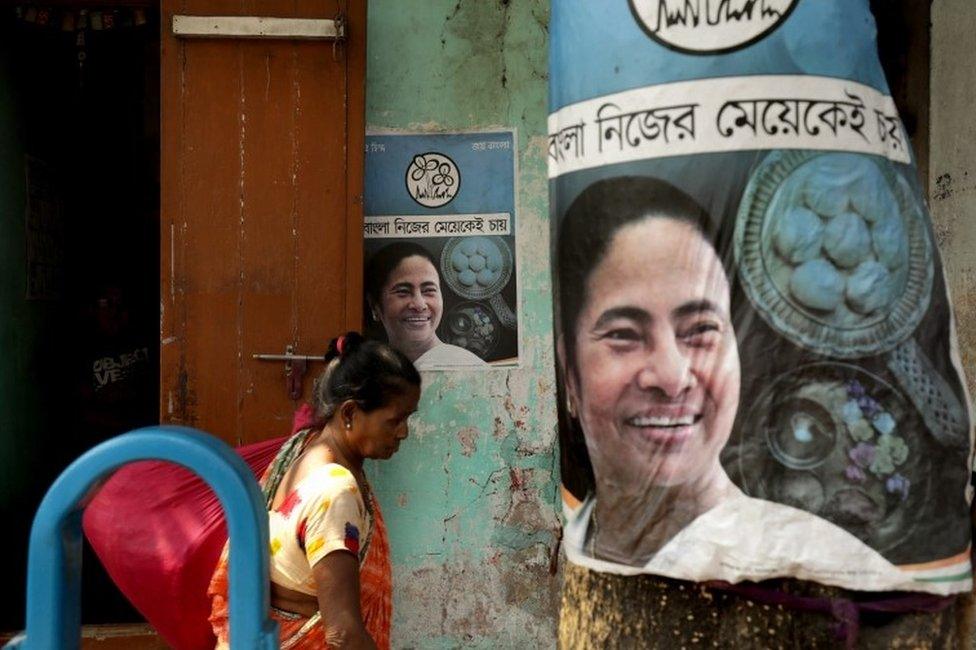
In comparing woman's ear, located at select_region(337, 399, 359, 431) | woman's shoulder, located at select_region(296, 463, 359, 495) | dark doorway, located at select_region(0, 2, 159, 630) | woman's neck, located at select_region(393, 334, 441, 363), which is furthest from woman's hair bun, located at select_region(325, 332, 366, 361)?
dark doorway, located at select_region(0, 2, 159, 630)

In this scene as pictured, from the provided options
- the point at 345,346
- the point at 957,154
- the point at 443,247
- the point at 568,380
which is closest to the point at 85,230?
the point at 443,247

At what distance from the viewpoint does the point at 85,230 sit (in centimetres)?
519

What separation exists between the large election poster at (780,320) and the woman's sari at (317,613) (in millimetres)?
663

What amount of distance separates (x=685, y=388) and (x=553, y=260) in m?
0.38

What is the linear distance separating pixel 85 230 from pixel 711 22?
4.18 metres

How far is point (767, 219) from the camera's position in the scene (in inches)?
65.6

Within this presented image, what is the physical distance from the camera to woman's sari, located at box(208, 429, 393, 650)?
213 centimetres

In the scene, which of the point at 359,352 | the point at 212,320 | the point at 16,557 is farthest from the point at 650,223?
the point at 16,557

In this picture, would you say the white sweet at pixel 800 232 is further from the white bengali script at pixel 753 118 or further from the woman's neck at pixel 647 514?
the woman's neck at pixel 647 514

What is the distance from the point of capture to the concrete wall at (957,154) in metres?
3.56

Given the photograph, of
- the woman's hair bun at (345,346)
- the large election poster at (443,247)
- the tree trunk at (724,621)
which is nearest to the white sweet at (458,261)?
the large election poster at (443,247)

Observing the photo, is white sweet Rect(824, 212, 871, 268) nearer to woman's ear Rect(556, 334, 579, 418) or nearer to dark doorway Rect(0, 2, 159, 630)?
woman's ear Rect(556, 334, 579, 418)

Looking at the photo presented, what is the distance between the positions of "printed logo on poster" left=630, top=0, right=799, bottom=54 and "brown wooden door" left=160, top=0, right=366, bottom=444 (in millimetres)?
2079

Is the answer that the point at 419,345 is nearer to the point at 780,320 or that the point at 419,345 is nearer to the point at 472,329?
the point at 472,329
